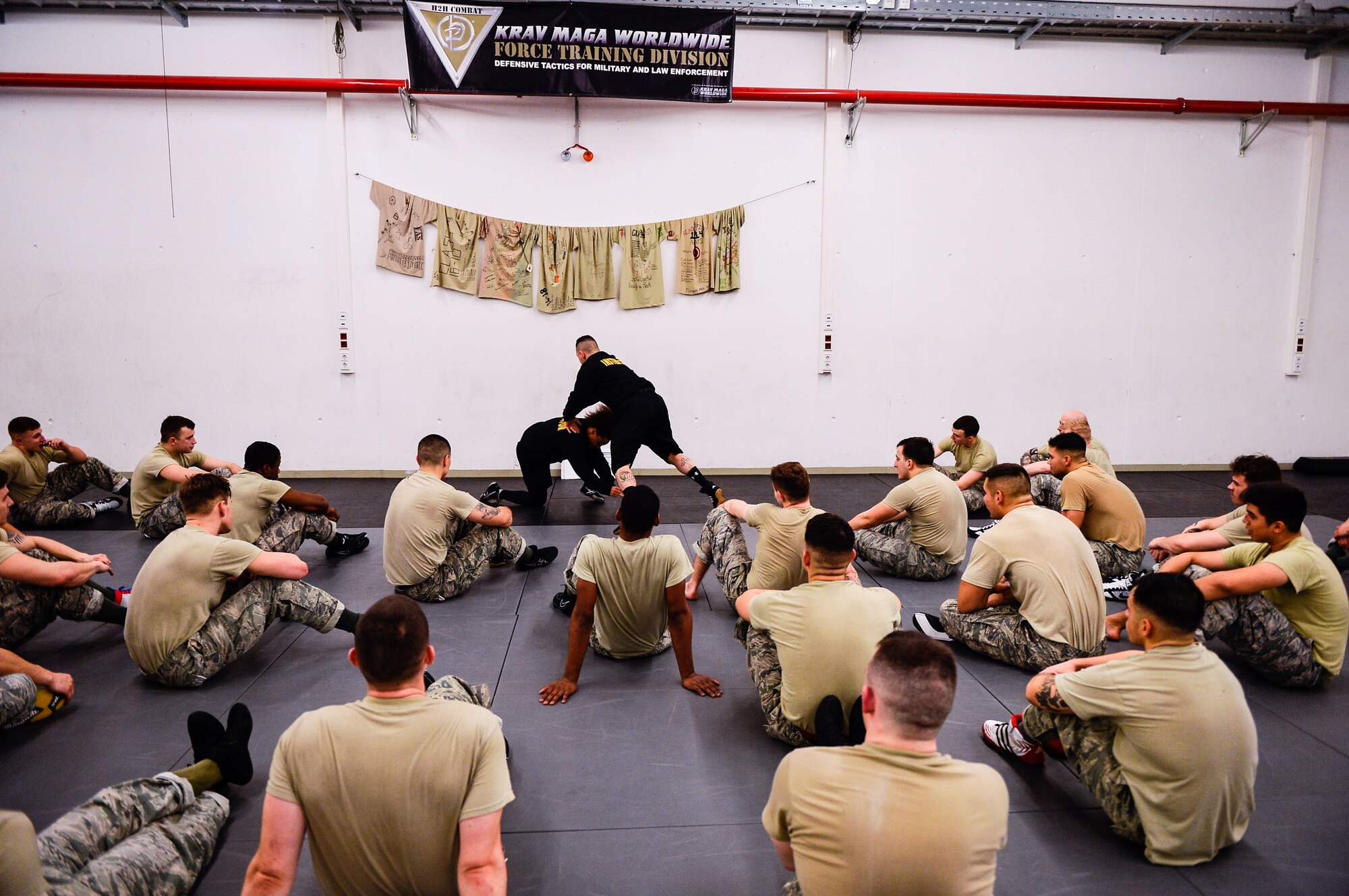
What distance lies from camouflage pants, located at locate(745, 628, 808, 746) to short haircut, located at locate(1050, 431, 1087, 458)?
2730 mm

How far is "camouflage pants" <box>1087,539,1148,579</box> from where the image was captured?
5012 mm

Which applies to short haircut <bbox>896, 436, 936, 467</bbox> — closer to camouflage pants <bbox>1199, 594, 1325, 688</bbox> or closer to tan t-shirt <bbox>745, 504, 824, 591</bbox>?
tan t-shirt <bbox>745, 504, 824, 591</bbox>

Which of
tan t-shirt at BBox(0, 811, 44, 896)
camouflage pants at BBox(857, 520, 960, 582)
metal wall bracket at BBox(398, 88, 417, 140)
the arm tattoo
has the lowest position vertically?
camouflage pants at BBox(857, 520, 960, 582)

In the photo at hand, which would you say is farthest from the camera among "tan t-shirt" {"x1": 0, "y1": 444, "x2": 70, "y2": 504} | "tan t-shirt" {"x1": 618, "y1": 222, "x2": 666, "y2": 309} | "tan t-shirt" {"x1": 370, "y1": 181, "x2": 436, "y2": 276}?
"tan t-shirt" {"x1": 618, "y1": 222, "x2": 666, "y2": 309}

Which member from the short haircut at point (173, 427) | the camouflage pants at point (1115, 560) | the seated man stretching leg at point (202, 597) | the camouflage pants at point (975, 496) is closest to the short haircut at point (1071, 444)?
the camouflage pants at point (1115, 560)

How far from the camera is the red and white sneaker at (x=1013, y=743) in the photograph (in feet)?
10.1

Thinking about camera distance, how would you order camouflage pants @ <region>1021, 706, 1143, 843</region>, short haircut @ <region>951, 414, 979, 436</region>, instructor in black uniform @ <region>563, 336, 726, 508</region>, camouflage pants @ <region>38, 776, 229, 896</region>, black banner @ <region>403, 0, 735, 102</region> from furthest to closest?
1. black banner @ <region>403, 0, 735, 102</region>
2. instructor in black uniform @ <region>563, 336, 726, 508</region>
3. short haircut @ <region>951, 414, 979, 436</region>
4. camouflage pants @ <region>1021, 706, 1143, 843</region>
5. camouflage pants @ <region>38, 776, 229, 896</region>

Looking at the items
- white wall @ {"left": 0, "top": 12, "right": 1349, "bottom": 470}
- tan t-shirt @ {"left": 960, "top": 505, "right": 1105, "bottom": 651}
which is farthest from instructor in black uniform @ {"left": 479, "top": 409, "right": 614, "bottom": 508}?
tan t-shirt @ {"left": 960, "top": 505, "right": 1105, "bottom": 651}

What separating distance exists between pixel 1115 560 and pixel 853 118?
5.48 metres

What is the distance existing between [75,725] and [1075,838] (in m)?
4.13

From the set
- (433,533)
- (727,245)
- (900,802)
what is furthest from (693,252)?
(900,802)

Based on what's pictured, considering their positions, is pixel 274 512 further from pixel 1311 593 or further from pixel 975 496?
pixel 1311 593

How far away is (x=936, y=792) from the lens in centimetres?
173

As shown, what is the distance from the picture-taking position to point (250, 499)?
5.03m
